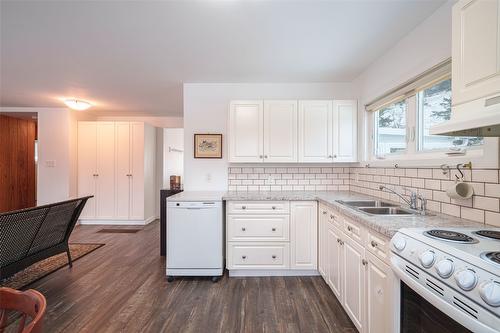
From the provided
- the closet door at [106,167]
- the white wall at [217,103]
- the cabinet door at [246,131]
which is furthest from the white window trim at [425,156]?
the closet door at [106,167]

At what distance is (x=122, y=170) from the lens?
16.4 ft

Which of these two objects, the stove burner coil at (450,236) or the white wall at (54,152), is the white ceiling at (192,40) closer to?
the white wall at (54,152)

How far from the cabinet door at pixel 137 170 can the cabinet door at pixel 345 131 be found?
385 cm

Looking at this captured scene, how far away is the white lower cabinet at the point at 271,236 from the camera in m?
2.67

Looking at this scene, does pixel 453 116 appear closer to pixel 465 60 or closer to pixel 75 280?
pixel 465 60

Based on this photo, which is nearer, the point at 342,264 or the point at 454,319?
the point at 454,319

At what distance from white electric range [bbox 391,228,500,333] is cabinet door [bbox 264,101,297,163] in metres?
1.93

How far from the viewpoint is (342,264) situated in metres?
2.00

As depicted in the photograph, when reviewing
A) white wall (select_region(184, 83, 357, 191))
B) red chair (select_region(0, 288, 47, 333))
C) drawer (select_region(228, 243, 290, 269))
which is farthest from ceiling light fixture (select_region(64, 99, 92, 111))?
red chair (select_region(0, 288, 47, 333))

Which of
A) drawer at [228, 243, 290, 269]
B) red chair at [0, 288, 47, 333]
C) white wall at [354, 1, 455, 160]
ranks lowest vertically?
drawer at [228, 243, 290, 269]

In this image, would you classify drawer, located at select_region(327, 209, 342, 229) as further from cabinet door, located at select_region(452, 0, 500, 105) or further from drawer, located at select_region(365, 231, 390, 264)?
cabinet door, located at select_region(452, 0, 500, 105)

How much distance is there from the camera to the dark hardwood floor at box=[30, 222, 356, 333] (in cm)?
191

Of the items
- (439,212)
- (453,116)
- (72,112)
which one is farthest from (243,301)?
(72,112)

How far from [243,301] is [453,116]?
83.9 inches
